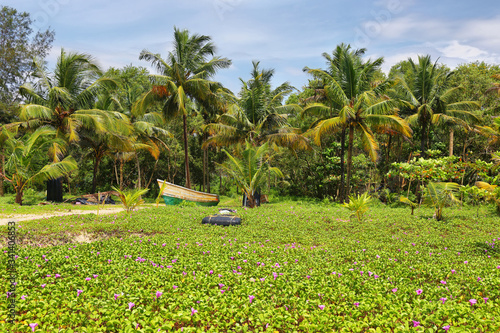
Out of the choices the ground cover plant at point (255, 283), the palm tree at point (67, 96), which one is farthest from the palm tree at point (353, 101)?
the palm tree at point (67, 96)

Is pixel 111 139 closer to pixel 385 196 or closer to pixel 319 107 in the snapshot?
pixel 319 107

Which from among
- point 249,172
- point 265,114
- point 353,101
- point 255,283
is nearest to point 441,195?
point 249,172

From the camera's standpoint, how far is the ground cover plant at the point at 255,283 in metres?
3.18

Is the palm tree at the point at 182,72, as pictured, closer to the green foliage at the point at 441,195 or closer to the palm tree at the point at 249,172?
the palm tree at the point at 249,172

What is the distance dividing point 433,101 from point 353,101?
6.32 metres

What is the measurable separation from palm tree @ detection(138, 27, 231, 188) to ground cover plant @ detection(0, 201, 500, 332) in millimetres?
10919

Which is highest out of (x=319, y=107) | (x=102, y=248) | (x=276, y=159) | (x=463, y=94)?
(x=463, y=94)

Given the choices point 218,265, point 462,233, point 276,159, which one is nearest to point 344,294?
point 218,265

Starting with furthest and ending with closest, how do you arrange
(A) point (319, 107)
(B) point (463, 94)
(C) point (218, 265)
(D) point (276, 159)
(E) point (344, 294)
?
(D) point (276, 159), (B) point (463, 94), (A) point (319, 107), (C) point (218, 265), (E) point (344, 294)

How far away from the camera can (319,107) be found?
16.5 m

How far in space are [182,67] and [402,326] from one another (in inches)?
663

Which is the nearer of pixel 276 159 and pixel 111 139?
pixel 111 139

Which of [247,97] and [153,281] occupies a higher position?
[247,97]

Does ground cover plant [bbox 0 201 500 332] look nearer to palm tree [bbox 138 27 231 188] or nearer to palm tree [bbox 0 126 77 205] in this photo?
palm tree [bbox 0 126 77 205]
